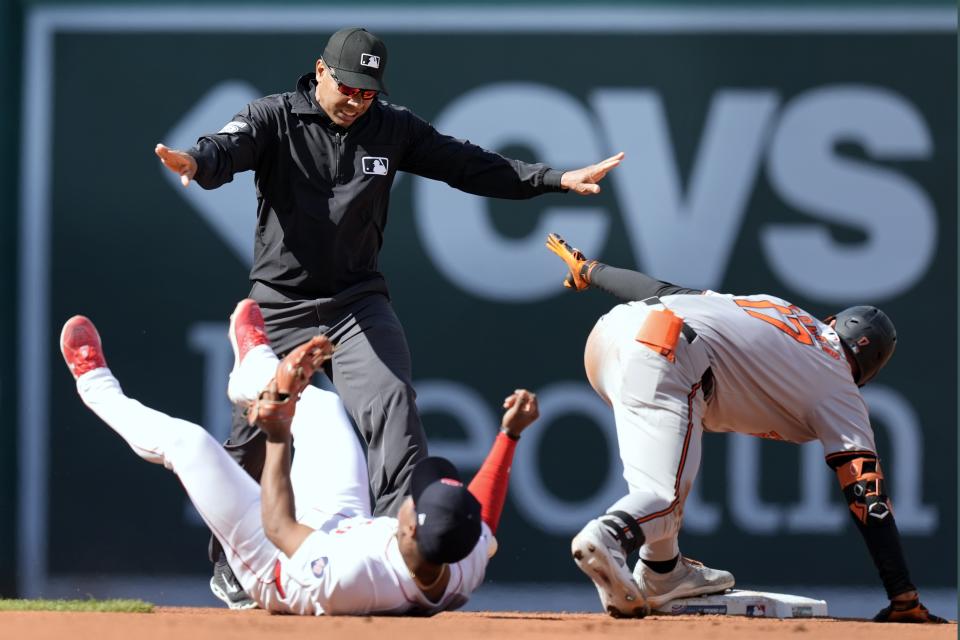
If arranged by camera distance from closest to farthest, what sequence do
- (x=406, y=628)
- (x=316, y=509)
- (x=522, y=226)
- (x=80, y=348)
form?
(x=406, y=628) < (x=316, y=509) < (x=80, y=348) < (x=522, y=226)

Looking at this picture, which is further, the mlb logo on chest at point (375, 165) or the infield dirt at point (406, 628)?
the mlb logo on chest at point (375, 165)

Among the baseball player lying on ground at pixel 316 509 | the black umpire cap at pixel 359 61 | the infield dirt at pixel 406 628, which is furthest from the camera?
the black umpire cap at pixel 359 61

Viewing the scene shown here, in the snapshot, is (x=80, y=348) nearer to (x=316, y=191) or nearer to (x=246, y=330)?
(x=246, y=330)

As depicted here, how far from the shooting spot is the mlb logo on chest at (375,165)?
203 inches

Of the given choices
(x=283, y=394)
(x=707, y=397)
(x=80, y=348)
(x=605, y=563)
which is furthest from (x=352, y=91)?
(x=605, y=563)

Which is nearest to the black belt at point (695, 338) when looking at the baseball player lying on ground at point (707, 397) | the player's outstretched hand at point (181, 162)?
the baseball player lying on ground at point (707, 397)

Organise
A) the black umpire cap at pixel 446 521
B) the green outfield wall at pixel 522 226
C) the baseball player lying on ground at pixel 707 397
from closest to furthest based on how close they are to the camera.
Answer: the black umpire cap at pixel 446 521, the baseball player lying on ground at pixel 707 397, the green outfield wall at pixel 522 226

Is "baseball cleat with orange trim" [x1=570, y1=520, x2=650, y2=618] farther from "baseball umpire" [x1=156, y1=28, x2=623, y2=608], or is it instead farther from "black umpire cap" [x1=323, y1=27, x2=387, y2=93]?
"black umpire cap" [x1=323, y1=27, x2=387, y2=93]

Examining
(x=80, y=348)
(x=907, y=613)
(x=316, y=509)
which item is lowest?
(x=907, y=613)

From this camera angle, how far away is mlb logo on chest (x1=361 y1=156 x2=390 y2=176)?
5.16 metres

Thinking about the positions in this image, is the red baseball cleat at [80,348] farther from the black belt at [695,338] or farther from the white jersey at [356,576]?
the black belt at [695,338]

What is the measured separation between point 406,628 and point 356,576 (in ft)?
0.90

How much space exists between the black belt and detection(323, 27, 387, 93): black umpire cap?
1.08 metres

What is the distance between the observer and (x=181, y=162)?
15.3ft
